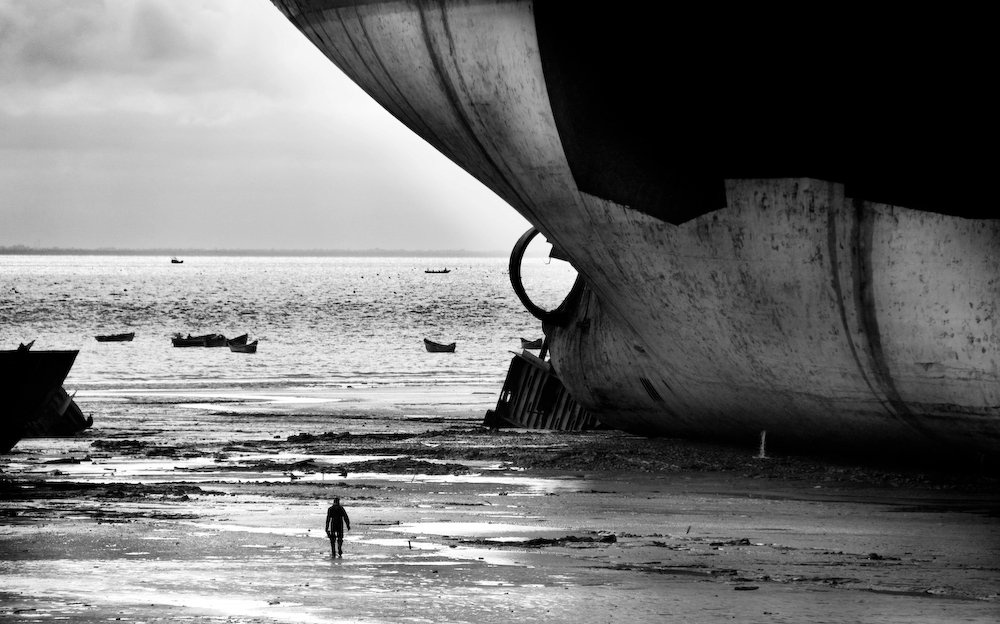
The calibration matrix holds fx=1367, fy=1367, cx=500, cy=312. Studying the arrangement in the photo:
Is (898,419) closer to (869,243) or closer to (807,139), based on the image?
(869,243)

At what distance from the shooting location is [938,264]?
1501cm

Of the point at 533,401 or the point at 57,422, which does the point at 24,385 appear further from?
the point at 533,401

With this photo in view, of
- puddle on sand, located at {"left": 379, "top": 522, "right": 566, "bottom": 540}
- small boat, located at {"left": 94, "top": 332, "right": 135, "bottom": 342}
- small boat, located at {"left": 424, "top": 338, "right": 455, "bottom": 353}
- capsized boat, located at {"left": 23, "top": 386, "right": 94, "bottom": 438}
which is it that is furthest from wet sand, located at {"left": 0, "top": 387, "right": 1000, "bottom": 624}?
small boat, located at {"left": 94, "top": 332, "right": 135, "bottom": 342}

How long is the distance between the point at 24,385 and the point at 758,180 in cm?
1304

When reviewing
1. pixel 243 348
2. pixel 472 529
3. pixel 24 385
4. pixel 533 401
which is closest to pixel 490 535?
pixel 472 529

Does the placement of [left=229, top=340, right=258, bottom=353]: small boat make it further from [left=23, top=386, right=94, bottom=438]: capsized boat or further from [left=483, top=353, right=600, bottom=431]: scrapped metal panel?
[left=483, top=353, right=600, bottom=431]: scrapped metal panel

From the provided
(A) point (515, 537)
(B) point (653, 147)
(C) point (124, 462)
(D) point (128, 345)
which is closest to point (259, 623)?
(A) point (515, 537)

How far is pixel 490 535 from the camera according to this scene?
1384cm

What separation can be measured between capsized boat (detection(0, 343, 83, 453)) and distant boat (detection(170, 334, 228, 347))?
4499cm

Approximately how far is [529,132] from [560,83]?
42.2 inches

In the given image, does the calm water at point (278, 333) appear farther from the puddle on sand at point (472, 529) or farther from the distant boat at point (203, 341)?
the puddle on sand at point (472, 529)

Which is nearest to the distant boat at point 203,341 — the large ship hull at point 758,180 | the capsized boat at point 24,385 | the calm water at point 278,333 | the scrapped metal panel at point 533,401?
the calm water at point 278,333

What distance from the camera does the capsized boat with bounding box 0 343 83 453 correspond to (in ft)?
72.9

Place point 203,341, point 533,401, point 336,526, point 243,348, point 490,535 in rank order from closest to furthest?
point 336,526, point 490,535, point 533,401, point 243,348, point 203,341
